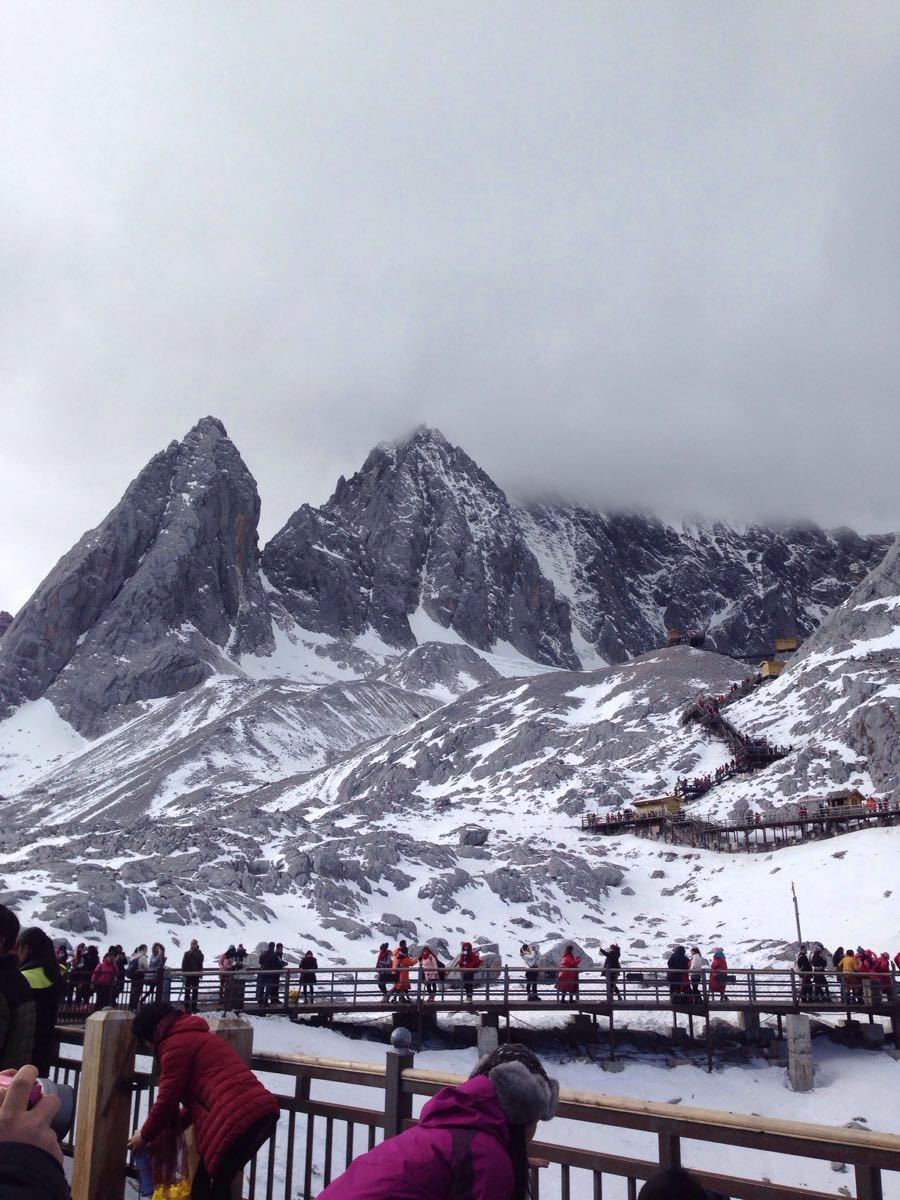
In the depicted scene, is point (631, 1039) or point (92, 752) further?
point (92, 752)

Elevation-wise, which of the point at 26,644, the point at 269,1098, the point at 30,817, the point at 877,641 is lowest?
the point at 269,1098

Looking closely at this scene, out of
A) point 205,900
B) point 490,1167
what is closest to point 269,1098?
point 490,1167

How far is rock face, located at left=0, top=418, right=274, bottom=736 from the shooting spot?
166 m

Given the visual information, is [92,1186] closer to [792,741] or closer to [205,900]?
[205,900]

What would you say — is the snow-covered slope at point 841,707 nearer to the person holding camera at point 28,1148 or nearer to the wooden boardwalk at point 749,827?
the wooden boardwalk at point 749,827

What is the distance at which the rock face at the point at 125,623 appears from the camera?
166m

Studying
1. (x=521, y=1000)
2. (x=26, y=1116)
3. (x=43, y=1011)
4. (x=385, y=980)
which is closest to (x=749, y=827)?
(x=521, y=1000)

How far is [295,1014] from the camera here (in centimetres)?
2334

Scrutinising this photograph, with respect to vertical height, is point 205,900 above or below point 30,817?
below

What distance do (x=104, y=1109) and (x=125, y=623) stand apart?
183 meters

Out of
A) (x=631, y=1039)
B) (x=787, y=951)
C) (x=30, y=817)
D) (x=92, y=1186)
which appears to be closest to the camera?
(x=92, y=1186)

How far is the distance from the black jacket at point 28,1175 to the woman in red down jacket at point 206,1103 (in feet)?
9.24

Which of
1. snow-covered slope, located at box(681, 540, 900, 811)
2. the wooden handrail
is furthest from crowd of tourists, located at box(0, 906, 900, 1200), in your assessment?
snow-covered slope, located at box(681, 540, 900, 811)

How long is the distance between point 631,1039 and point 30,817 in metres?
92.0
